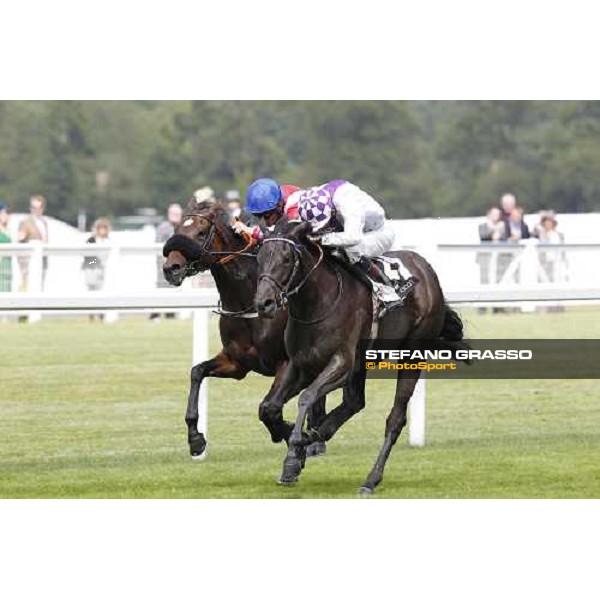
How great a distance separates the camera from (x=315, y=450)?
10.8 metres

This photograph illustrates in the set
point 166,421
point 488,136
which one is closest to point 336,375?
point 166,421

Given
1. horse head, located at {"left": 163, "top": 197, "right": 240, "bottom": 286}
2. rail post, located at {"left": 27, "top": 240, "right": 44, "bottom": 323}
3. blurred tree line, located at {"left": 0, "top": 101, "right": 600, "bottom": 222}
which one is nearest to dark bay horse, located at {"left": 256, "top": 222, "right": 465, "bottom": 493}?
horse head, located at {"left": 163, "top": 197, "right": 240, "bottom": 286}

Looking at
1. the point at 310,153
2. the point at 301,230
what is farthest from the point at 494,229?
the point at 310,153

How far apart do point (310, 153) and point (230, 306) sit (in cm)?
5157

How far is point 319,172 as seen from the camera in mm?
60031

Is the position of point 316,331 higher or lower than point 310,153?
higher

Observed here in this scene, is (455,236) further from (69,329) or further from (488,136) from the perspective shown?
(488,136)

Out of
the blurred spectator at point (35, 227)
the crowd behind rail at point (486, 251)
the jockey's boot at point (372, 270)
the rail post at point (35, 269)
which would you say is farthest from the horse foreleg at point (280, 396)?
the blurred spectator at point (35, 227)

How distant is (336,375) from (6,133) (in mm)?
53861

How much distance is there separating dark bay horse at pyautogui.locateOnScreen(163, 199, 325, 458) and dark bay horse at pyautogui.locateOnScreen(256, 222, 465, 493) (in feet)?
1.68

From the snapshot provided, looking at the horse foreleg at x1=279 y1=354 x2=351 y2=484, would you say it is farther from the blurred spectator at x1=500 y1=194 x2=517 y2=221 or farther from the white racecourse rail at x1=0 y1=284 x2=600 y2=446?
the blurred spectator at x1=500 y1=194 x2=517 y2=221

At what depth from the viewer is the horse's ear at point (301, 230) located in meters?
9.02

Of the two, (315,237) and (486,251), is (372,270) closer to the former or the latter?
(315,237)
